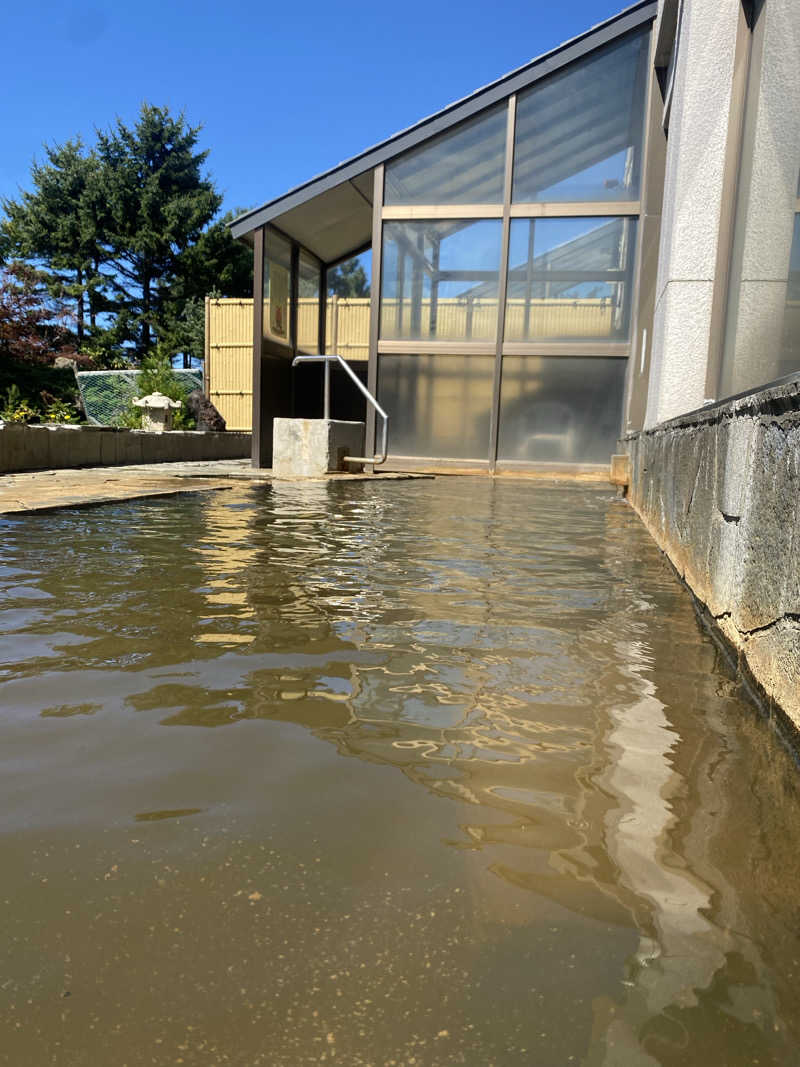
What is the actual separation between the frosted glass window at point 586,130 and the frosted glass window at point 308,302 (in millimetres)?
4533

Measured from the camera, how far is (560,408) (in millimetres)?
11906

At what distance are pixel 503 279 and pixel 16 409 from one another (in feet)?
39.9

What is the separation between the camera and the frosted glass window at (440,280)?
12031 mm

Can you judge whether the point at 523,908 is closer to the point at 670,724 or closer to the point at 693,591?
the point at 670,724

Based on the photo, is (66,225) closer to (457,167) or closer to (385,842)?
(457,167)

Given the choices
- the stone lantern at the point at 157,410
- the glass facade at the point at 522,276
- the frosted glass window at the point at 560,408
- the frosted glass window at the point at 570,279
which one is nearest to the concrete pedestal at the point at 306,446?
the glass facade at the point at 522,276

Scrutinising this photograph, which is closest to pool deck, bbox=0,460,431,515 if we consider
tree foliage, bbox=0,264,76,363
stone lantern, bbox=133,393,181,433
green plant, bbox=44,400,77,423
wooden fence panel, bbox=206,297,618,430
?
wooden fence panel, bbox=206,297,618,430

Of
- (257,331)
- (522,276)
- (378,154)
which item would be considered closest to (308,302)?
(257,331)

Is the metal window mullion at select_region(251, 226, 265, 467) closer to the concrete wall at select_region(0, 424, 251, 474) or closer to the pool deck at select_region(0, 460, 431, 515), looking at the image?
the pool deck at select_region(0, 460, 431, 515)

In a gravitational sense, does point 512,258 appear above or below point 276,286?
above

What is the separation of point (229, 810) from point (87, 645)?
1.24 meters

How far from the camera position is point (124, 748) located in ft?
5.70

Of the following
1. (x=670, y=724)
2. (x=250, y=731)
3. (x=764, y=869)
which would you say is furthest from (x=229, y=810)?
(x=670, y=724)

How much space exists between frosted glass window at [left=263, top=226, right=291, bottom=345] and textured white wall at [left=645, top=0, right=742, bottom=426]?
7488 millimetres
